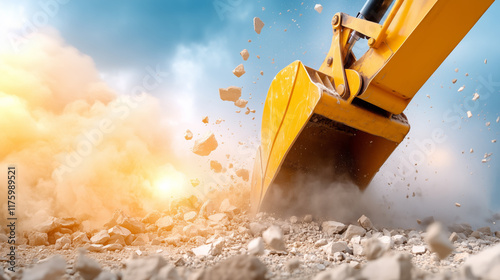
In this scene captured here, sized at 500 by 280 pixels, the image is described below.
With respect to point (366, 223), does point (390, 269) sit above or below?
above

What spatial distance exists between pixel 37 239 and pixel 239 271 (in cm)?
324

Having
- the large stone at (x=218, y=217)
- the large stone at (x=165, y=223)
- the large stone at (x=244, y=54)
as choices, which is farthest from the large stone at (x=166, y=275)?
the large stone at (x=244, y=54)

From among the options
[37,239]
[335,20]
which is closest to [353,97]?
[335,20]

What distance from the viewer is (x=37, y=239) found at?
3.29m

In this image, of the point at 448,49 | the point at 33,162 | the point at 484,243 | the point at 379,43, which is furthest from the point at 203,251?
the point at 33,162

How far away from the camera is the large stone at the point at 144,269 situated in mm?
1350

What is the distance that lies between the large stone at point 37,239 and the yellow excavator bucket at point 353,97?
2.55 metres

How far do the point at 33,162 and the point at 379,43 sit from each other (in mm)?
6385

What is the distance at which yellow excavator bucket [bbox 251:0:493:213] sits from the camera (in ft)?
7.86

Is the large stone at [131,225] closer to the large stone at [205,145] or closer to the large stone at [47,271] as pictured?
the large stone at [205,145]

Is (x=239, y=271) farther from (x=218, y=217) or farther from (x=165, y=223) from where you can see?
(x=165, y=223)

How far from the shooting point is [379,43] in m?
2.68

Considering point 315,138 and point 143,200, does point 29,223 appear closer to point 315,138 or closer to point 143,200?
point 143,200

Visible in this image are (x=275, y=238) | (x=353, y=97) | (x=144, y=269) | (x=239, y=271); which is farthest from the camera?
(x=353, y=97)
